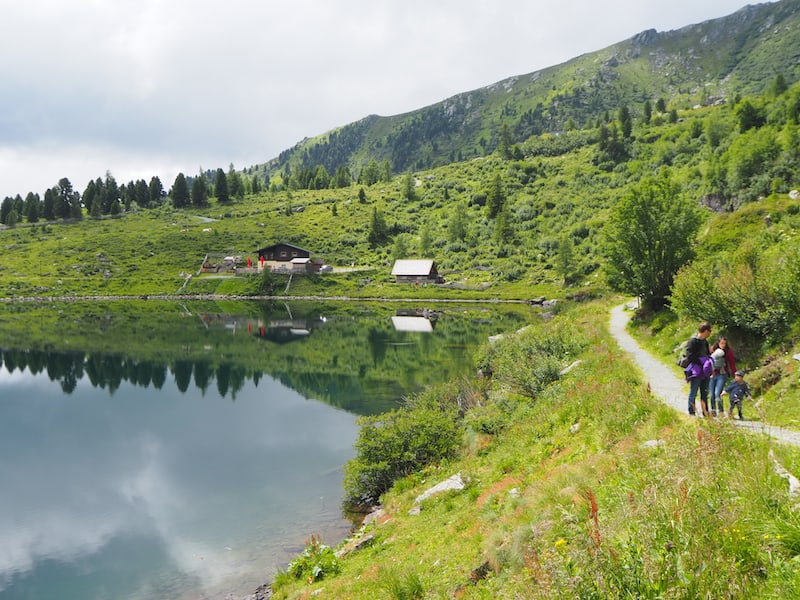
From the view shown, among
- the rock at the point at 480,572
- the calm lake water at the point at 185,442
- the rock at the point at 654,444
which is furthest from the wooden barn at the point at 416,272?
the rock at the point at 480,572

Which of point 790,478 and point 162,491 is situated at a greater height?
point 790,478

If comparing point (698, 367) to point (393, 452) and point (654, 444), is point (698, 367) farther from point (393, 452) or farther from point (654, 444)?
point (393, 452)

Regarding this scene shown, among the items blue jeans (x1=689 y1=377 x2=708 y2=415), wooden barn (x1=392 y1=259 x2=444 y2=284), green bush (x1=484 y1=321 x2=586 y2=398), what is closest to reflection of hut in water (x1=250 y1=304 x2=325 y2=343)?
green bush (x1=484 y1=321 x2=586 y2=398)

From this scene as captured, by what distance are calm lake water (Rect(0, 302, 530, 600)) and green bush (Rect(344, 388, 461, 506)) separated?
146cm

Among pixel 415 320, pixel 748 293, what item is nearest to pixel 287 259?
pixel 415 320

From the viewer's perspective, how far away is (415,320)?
7400 centimetres

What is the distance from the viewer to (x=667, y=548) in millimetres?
5430

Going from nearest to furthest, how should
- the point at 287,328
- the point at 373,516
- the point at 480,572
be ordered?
1. the point at 480,572
2. the point at 373,516
3. the point at 287,328

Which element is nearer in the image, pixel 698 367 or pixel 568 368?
pixel 698 367

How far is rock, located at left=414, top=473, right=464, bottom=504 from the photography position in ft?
53.0

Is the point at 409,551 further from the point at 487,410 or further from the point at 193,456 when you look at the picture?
the point at 193,456

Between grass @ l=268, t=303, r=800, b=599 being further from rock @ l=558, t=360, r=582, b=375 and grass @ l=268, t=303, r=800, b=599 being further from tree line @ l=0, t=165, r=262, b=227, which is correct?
tree line @ l=0, t=165, r=262, b=227

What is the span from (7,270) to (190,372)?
109339 millimetres

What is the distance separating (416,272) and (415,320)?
39956mm
